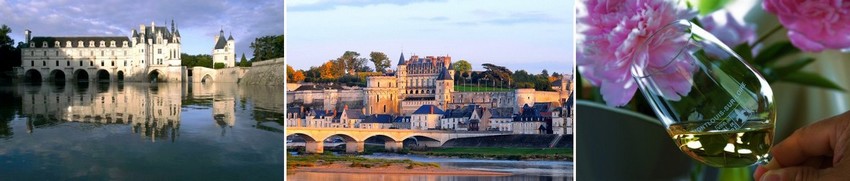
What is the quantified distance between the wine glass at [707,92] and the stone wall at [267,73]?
2.98 m

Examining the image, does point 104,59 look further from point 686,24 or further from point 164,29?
point 686,24

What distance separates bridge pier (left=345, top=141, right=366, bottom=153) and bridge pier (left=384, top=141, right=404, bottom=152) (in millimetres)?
116

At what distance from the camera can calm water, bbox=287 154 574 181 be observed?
12.0 ft

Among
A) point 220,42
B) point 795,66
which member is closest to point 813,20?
point 795,66

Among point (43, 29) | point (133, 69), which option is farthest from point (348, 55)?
point (43, 29)

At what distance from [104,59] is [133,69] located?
20cm

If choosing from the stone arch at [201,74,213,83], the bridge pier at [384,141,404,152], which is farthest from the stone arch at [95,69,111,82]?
the bridge pier at [384,141,404,152]

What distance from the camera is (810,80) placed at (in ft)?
9.81

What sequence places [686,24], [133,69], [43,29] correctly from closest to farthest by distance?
1. [686,24]
2. [43,29]
3. [133,69]

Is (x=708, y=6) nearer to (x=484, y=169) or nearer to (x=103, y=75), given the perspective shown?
(x=484, y=169)

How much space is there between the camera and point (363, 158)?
3.79 meters

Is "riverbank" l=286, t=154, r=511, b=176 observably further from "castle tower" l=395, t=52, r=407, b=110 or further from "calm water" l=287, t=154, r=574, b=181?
"castle tower" l=395, t=52, r=407, b=110

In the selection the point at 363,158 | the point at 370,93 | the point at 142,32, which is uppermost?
the point at 142,32

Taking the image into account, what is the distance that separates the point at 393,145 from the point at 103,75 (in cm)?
145
